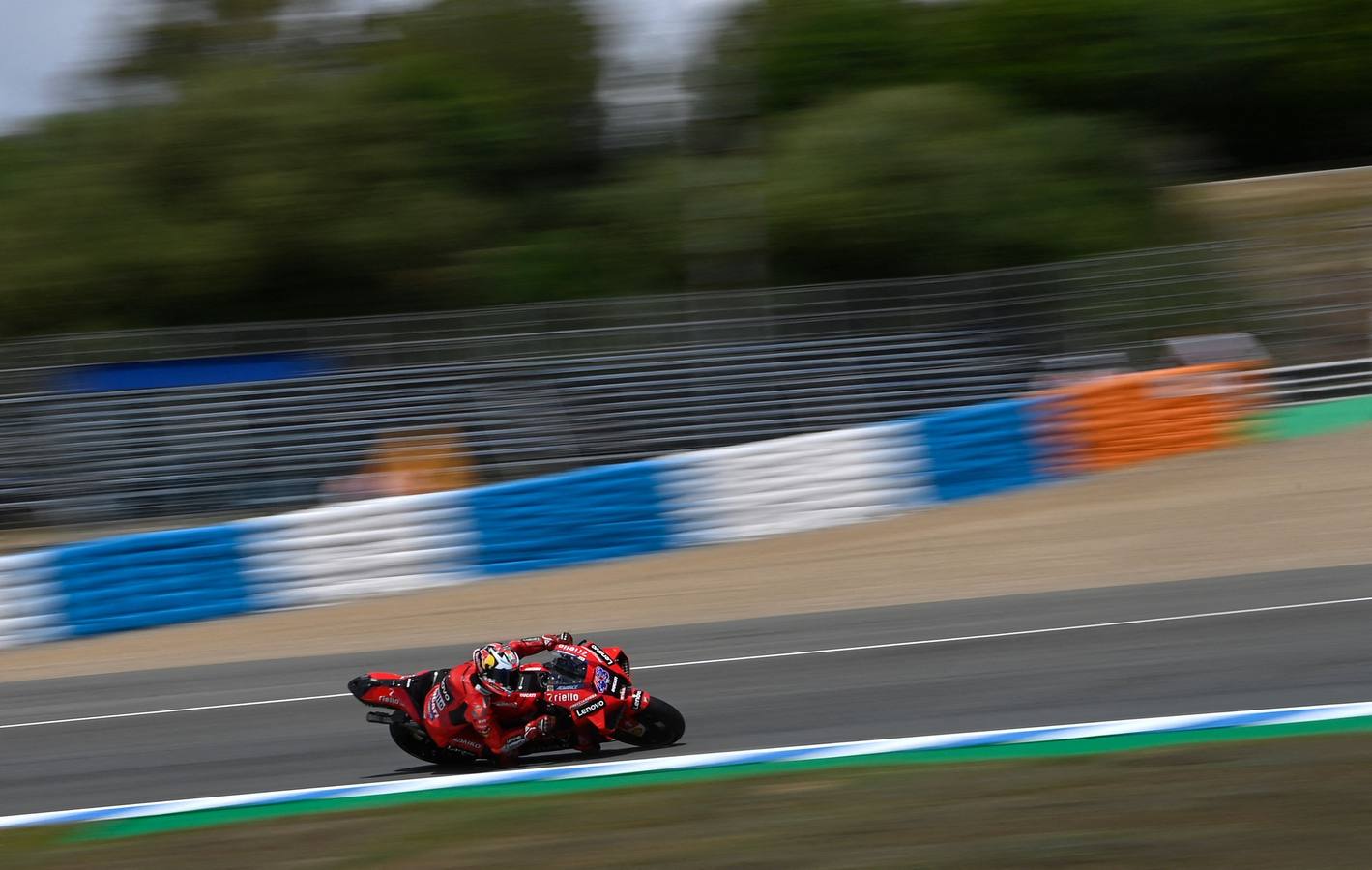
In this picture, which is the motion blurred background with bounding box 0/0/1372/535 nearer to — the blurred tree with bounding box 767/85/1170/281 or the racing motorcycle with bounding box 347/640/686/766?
the blurred tree with bounding box 767/85/1170/281

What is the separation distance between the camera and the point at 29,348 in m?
17.7

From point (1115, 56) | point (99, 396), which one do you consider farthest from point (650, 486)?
point (1115, 56)

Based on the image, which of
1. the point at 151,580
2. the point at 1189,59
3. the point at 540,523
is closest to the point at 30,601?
the point at 151,580

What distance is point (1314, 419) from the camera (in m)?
16.2

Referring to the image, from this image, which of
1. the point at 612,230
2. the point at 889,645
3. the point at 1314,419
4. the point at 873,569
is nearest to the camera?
the point at 889,645

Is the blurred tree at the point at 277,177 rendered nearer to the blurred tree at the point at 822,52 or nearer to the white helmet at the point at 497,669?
the blurred tree at the point at 822,52

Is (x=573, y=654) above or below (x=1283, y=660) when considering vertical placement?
above

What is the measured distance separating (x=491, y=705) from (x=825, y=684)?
2216mm

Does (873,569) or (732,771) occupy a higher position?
(732,771)

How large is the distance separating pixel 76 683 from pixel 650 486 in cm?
491

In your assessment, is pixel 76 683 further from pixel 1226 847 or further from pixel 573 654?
pixel 1226 847

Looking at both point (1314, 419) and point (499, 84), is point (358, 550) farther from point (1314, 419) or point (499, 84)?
point (499, 84)

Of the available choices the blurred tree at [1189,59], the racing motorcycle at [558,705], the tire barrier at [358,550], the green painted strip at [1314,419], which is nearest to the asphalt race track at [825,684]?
the racing motorcycle at [558,705]

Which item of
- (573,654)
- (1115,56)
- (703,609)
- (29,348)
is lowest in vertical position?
(703,609)
